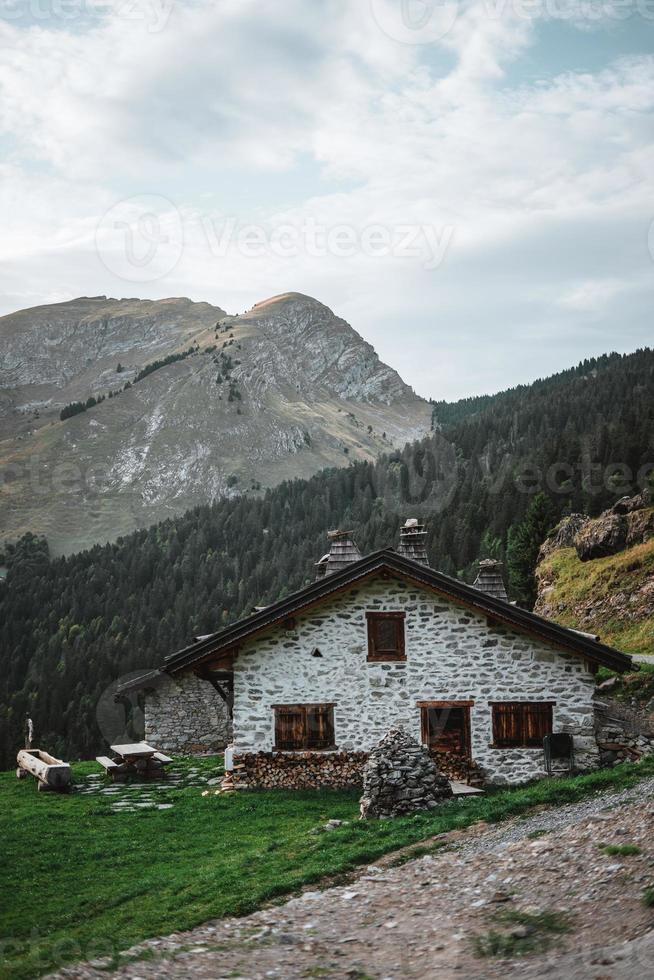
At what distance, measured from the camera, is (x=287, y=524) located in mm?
165000

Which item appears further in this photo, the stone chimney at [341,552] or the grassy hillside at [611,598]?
the grassy hillside at [611,598]

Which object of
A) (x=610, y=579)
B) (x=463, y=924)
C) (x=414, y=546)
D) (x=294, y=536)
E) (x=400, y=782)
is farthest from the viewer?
(x=294, y=536)

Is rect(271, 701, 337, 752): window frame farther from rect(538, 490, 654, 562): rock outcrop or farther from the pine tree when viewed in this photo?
the pine tree

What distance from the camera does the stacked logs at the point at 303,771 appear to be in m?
20.5

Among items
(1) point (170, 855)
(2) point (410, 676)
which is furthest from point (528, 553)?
(1) point (170, 855)

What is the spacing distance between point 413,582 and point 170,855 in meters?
9.13

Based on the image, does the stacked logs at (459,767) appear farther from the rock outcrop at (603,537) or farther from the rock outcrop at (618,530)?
the rock outcrop at (603,537)

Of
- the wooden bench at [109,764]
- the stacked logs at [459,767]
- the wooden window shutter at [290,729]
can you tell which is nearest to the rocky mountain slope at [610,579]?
the stacked logs at [459,767]

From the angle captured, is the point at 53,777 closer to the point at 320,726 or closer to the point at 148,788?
the point at 148,788

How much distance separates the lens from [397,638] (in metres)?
21.0

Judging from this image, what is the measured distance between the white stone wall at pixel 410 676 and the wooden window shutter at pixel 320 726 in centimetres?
16

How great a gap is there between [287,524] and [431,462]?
108ft

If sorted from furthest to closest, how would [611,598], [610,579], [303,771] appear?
[610,579]
[611,598]
[303,771]

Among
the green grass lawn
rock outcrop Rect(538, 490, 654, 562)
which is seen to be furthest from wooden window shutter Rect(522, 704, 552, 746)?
rock outcrop Rect(538, 490, 654, 562)
